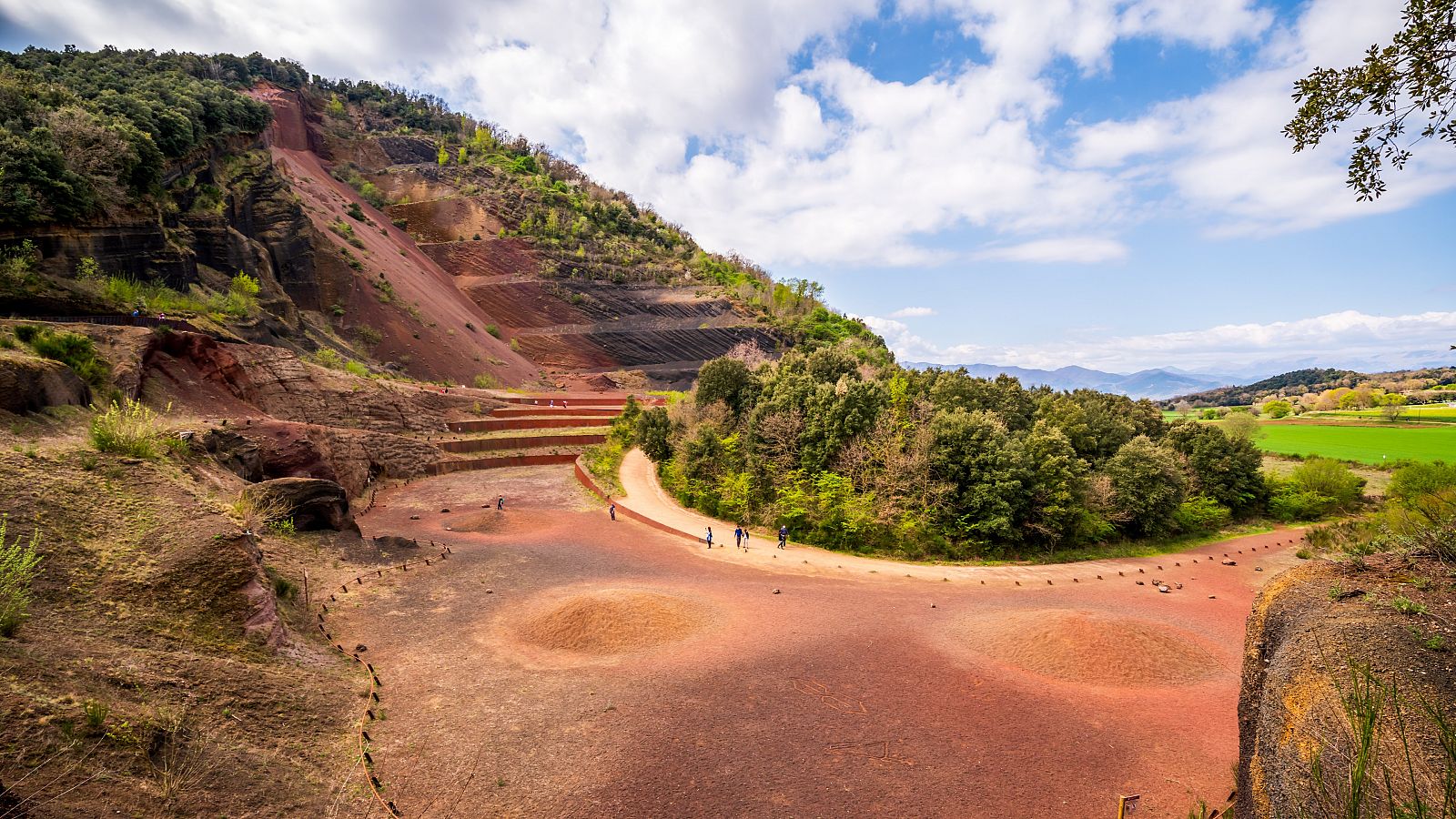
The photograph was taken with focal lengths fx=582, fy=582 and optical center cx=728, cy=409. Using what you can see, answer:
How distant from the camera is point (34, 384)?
11219mm

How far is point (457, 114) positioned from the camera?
8306 centimetres

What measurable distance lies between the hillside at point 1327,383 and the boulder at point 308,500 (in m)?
92.6

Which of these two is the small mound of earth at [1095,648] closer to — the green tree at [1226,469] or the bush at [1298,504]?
the green tree at [1226,469]

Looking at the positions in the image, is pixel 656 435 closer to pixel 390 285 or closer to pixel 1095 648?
pixel 1095 648

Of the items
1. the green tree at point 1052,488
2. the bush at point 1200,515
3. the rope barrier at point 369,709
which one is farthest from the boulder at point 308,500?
the bush at point 1200,515

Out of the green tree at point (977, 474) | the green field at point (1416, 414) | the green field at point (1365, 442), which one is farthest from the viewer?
the green field at point (1416, 414)

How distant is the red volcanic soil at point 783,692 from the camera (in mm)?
7395

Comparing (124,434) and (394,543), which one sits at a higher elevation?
(124,434)

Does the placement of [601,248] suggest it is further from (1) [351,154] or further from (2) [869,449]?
(2) [869,449]

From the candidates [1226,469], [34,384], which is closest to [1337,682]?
[34,384]

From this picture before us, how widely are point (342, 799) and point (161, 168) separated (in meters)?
29.9

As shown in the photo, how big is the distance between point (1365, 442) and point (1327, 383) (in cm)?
6393

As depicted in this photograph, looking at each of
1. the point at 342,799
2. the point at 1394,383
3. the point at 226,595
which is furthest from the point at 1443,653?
the point at 1394,383

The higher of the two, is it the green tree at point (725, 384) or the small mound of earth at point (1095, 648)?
the green tree at point (725, 384)
